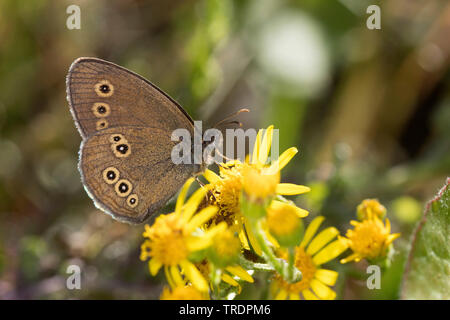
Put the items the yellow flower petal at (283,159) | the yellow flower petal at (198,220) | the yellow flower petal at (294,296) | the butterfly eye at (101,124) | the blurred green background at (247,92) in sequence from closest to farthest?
the yellow flower petal at (198,220) < the yellow flower petal at (294,296) < the yellow flower petal at (283,159) < the butterfly eye at (101,124) < the blurred green background at (247,92)

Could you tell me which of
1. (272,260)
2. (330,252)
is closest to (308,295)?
(330,252)

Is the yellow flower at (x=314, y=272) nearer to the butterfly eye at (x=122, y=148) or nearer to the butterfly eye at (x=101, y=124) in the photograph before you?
the butterfly eye at (x=122, y=148)

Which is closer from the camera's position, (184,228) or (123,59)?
(184,228)

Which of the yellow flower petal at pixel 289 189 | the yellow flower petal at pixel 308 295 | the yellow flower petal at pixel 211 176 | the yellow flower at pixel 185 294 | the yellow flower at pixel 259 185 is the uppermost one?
the yellow flower at pixel 259 185

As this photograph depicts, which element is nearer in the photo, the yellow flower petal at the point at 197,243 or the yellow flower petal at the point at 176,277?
the yellow flower petal at the point at 197,243

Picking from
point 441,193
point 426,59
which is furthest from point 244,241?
point 426,59

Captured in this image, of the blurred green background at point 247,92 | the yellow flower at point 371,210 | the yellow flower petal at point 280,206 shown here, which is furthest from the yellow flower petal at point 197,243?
the blurred green background at point 247,92

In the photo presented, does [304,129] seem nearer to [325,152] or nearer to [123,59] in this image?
[325,152]
